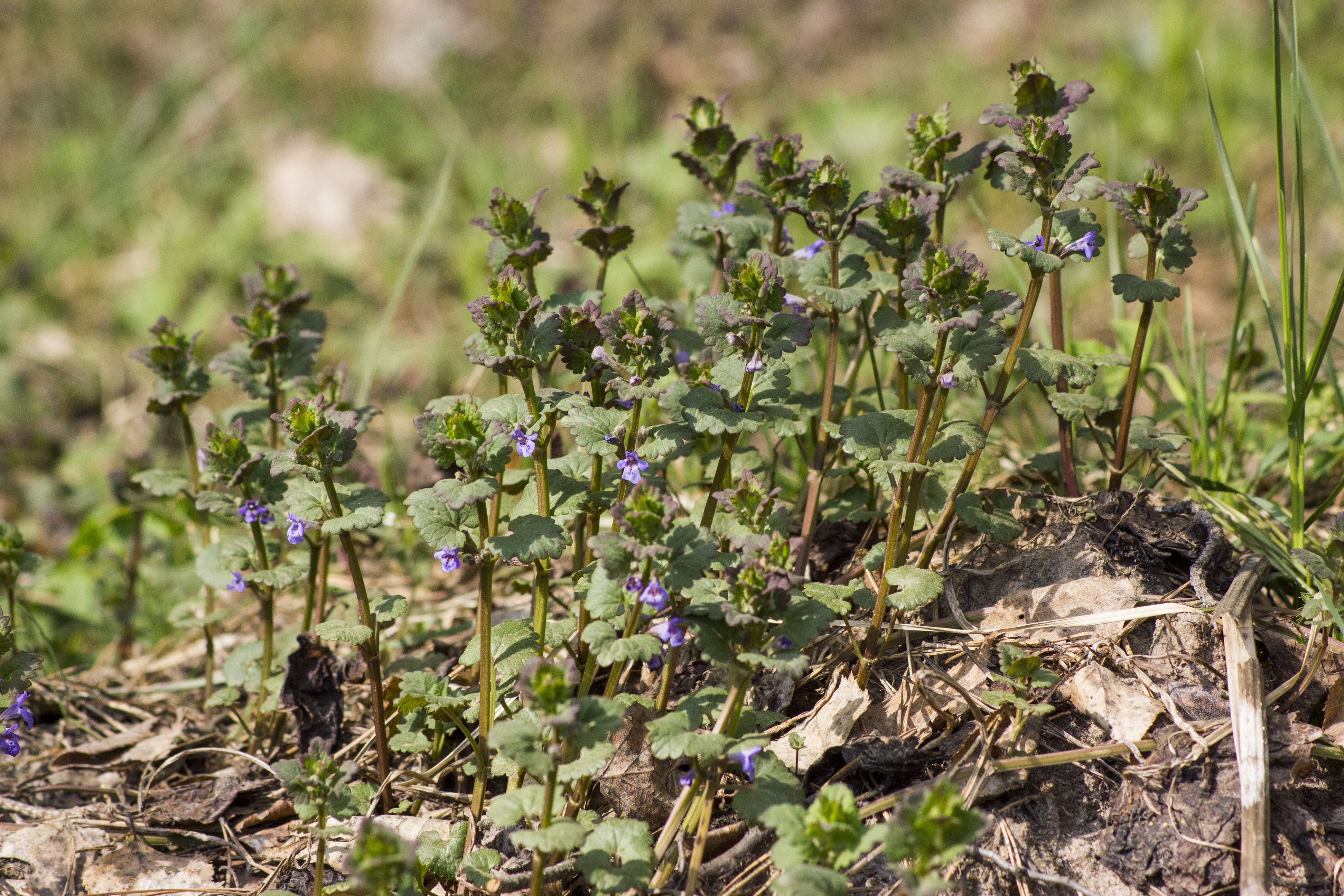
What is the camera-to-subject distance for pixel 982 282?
2.04 m

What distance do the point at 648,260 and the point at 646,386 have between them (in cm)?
353

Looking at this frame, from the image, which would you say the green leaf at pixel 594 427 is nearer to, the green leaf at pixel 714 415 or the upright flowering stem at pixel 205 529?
the green leaf at pixel 714 415

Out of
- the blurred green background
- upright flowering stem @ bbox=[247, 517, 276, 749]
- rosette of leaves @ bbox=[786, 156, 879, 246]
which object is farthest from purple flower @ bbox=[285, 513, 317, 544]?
the blurred green background

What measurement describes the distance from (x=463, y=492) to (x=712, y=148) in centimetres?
117

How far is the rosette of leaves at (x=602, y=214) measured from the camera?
2.40 m

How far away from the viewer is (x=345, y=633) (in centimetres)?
220

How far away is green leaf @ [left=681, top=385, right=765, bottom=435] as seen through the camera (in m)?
2.09

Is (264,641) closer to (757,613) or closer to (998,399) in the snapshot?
(757,613)

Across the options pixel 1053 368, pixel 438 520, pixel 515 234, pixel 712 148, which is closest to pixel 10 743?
pixel 438 520

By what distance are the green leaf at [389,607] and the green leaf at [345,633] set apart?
0.14ft

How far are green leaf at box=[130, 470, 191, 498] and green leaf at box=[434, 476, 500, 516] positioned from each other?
1.08 meters

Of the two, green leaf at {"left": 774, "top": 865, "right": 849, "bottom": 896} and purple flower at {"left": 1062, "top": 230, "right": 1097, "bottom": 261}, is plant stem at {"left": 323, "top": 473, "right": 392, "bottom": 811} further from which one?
purple flower at {"left": 1062, "top": 230, "right": 1097, "bottom": 261}

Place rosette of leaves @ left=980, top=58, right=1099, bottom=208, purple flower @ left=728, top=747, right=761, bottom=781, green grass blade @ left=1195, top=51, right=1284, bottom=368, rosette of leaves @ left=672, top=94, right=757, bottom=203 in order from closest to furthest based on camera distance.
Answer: purple flower @ left=728, top=747, right=761, bottom=781
rosette of leaves @ left=980, top=58, right=1099, bottom=208
green grass blade @ left=1195, top=51, right=1284, bottom=368
rosette of leaves @ left=672, top=94, right=757, bottom=203

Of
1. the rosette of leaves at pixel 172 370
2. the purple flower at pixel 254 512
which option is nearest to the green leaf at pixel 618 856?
the purple flower at pixel 254 512
